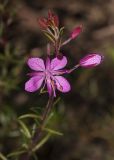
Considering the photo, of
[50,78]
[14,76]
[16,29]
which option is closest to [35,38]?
[16,29]

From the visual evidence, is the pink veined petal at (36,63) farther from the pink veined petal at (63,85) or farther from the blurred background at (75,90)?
the blurred background at (75,90)

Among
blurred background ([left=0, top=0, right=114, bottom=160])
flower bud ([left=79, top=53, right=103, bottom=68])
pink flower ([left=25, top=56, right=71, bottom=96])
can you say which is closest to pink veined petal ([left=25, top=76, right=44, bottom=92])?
pink flower ([left=25, top=56, right=71, bottom=96])

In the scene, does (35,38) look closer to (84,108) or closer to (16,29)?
(16,29)

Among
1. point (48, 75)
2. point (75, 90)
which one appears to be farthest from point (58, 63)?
point (75, 90)

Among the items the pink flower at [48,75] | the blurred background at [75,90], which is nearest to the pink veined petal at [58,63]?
the pink flower at [48,75]

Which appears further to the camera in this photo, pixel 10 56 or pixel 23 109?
pixel 23 109

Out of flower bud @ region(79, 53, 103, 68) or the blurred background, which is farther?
the blurred background

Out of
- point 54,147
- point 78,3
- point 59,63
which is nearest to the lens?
point 59,63

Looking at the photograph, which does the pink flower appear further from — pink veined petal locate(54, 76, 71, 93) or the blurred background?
the blurred background
